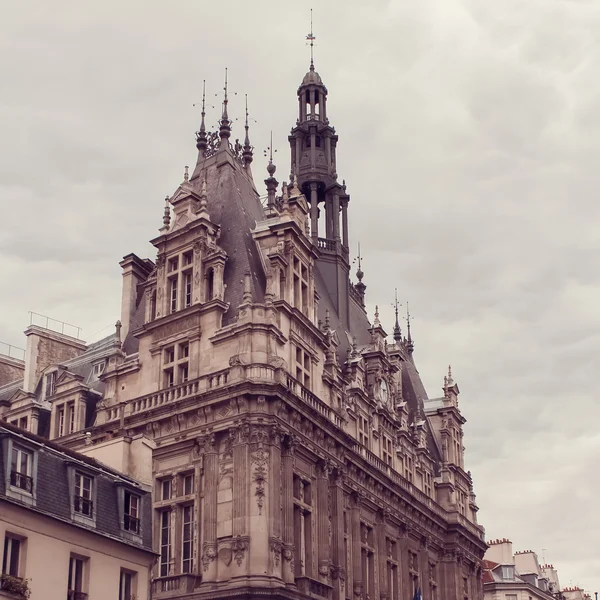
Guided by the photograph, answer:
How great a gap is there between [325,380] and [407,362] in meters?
26.2

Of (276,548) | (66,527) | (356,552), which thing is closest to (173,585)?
(276,548)

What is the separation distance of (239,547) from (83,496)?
11.7 m

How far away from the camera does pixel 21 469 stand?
38156 mm

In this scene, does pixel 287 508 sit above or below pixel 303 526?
above

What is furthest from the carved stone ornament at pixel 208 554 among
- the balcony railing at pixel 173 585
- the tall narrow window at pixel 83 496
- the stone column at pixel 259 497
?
the tall narrow window at pixel 83 496

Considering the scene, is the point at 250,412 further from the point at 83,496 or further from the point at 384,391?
the point at 384,391

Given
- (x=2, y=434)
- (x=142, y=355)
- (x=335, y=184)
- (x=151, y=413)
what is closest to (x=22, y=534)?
(x=2, y=434)

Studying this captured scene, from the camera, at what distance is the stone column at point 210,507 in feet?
169

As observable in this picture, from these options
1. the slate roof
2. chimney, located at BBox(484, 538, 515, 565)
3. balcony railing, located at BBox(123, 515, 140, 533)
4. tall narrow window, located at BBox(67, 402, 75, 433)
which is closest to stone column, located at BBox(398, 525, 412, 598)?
tall narrow window, located at BBox(67, 402, 75, 433)

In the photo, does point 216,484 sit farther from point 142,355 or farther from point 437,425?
point 437,425

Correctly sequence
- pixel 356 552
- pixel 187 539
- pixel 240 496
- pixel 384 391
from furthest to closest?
pixel 384 391
pixel 356 552
pixel 187 539
pixel 240 496

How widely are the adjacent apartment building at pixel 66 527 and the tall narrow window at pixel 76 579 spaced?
0.03m

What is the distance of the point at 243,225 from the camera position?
62.5 meters

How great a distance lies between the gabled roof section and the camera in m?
59.4
